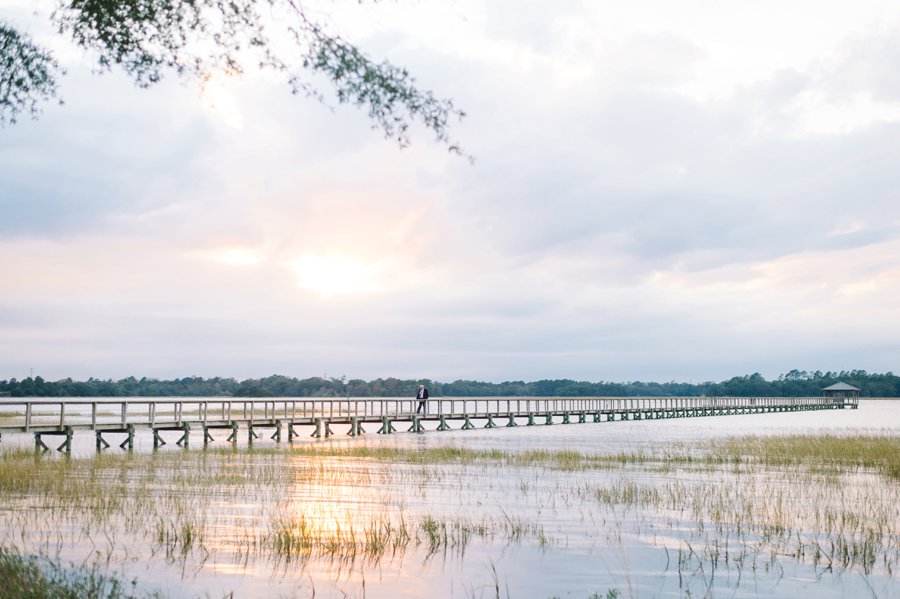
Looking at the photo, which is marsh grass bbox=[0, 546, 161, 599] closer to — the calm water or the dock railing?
the calm water

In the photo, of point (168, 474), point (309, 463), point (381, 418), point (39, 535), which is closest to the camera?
point (39, 535)

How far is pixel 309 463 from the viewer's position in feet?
97.5

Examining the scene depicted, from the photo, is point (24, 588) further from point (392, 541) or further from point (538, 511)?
point (538, 511)

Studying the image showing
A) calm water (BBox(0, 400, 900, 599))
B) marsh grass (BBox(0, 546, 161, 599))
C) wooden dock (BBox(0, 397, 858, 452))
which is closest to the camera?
marsh grass (BBox(0, 546, 161, 599))

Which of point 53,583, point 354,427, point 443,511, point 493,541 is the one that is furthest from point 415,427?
point 53,583

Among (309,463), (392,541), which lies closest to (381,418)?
(309,463)

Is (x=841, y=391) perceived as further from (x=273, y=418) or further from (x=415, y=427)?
(x=273, y=418)

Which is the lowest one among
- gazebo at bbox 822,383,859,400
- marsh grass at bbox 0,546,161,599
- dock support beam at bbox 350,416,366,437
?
gazebo at bbox 822,383,859,400

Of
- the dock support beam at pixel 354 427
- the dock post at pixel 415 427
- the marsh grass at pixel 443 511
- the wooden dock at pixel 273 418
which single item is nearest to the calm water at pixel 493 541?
the marsh grass at pixel 443 511

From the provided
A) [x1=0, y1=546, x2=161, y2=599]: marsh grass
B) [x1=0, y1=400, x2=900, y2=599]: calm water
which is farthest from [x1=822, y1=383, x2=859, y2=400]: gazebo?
[x1=0, y1=546, x2=161, y2=599]: marsh grass

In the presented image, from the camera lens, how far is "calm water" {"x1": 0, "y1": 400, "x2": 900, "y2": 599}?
1133 centimetres

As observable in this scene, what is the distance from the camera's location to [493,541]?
14359 millimetres

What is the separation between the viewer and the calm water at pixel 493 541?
11328 millimetres

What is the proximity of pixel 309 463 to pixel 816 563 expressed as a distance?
19.9 m
